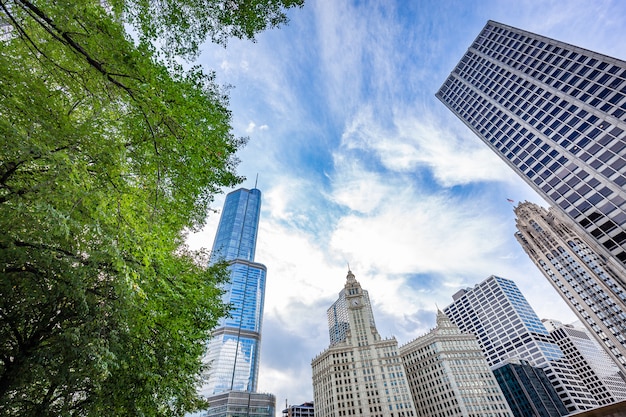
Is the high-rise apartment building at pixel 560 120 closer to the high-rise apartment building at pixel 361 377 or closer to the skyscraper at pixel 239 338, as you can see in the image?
the high-rise apartment building at pixel 361 377

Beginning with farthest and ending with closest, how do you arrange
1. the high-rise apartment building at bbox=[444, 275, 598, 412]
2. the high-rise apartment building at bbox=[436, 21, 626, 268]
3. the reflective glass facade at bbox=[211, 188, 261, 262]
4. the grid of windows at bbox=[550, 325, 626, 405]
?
the reflective glass facade at bbox=[211, 188, 261, 262]
the grid of windows at bbox=[550, 325, 626, 405]
the high-rise apartment building at bbox=[444, 275, 598, 412]
the high-rise apartment building at bbox=[436, 21, 626, 268]

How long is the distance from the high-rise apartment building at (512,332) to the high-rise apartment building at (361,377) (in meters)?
89.4

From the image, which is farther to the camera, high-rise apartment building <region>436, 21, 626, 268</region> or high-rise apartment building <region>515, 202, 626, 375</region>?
high-rise apartment building <region>515, 202, 626, 375</region>

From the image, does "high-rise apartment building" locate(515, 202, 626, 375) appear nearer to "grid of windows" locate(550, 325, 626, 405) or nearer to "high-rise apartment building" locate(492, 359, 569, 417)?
Answer: "high-rise apartment building" locate(492, 359, 569, 417)

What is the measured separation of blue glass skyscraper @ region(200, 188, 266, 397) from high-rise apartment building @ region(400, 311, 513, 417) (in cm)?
7723

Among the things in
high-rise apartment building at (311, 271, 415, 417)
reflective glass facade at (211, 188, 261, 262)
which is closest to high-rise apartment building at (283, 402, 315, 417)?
high-rise apartment building at (311, 271, 415, 417)

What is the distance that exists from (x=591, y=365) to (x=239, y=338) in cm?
17692

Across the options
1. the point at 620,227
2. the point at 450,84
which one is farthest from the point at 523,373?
the point at 450,84

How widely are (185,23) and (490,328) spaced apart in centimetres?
19831

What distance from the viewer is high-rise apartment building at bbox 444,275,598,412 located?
12469cm

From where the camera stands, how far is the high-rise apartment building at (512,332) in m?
125

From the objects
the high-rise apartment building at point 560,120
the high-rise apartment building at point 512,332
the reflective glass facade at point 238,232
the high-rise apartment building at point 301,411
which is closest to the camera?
the high-rise apartment building at point 560,120

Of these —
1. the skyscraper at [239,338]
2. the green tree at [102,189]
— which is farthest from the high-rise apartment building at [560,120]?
the skyscraper at [239,338]

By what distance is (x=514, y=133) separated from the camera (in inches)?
2411
